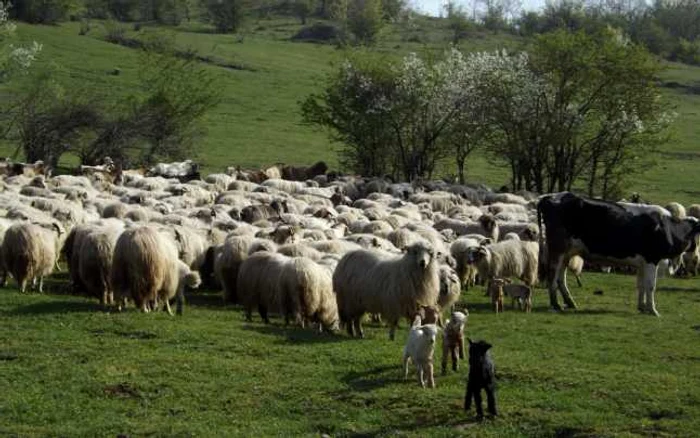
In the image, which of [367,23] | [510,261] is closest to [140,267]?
[510,261]

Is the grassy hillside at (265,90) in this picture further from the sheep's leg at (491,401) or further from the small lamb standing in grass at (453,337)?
the sheep's leg at (491,401)

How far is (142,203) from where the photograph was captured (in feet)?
98.1

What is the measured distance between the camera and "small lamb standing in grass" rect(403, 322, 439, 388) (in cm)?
1340

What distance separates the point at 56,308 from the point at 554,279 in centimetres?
1106

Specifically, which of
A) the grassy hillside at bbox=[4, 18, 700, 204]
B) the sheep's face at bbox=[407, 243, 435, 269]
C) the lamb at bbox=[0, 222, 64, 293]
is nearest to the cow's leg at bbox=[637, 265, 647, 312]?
the sheep's face at bbox=[407, 243, 435, 269]

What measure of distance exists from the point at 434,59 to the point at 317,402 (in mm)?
39193

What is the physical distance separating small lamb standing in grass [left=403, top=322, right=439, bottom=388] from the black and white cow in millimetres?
9843

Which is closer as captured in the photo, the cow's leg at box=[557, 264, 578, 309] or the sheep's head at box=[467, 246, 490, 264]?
the cow's leg at box=[557, 264, 578, 309]

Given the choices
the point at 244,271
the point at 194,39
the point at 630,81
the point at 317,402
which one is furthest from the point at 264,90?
the point at 317,402

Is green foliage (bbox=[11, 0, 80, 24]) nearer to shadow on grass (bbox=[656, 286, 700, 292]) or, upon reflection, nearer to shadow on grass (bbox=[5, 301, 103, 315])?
shadow on grass (bbox=[656, 286, 700, 292])

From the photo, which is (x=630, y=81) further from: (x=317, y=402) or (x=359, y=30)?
(x=359, y=30)

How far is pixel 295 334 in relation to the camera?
1681cm

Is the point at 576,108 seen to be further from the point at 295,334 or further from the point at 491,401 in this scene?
the point at 491,401

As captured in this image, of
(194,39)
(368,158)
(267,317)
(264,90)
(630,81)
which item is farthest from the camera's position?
(194,39)
